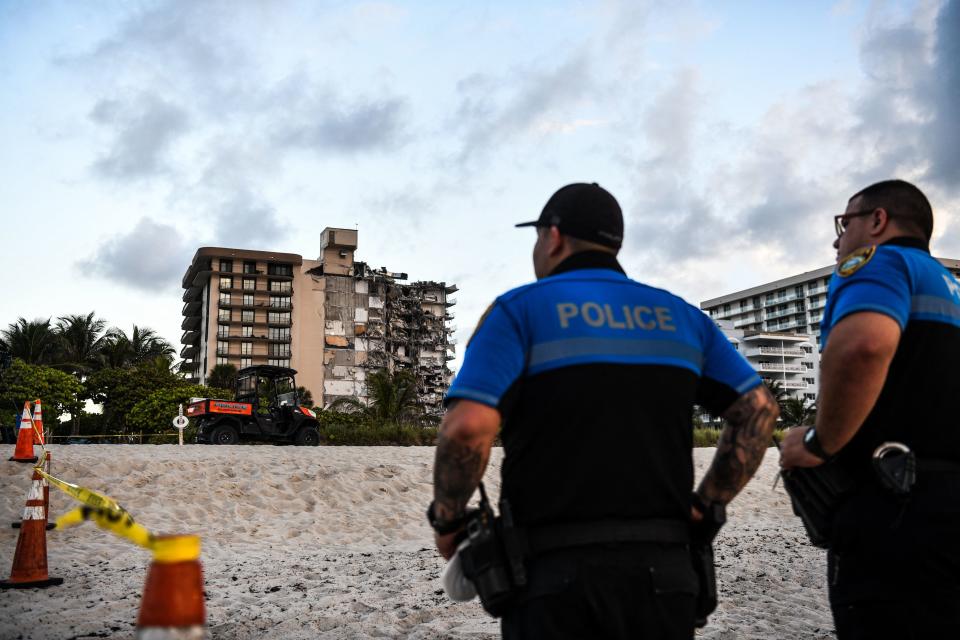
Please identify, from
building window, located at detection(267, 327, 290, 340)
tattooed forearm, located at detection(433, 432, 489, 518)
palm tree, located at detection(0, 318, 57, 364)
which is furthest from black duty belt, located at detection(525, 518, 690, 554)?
building window, located at detection(267, 327, 290, 340)

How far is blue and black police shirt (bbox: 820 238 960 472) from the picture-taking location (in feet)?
7.26

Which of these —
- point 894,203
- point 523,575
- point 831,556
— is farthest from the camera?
point 894,203

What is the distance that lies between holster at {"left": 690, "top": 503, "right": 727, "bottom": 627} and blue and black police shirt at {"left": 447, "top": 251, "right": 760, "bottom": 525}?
13 cm

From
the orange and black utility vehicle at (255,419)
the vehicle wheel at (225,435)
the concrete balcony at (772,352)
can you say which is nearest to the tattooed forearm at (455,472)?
the orange and black utility vehicle at (255,419)

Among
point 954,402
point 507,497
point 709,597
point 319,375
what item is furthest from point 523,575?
point 319,375

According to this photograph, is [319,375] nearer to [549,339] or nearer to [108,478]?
[108,478]

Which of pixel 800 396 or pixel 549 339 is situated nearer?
pixel 549 339

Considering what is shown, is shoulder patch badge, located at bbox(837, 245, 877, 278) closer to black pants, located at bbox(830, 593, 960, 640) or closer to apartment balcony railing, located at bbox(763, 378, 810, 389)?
black pants, located at bbox(830, 593, 960, 640)

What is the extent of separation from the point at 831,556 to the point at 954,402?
0.59m

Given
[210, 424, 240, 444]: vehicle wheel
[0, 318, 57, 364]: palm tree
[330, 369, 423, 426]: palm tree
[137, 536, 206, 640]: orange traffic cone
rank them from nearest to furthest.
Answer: [137, 536, 206, 640]: orange traffic cone → [210, 424, 240, 444]: vehicle wheel → [330, 369, 423, 426]: palm tree → [0, 318, 57, 364]: palm tree

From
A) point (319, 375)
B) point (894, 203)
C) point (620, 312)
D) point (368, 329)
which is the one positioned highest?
point (368, 329)

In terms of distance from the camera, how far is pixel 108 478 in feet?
35.1

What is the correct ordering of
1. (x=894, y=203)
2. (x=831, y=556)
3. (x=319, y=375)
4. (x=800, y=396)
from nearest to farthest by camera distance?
(x=831, y=556) < (x=894, y=203) < (x=319, y=375) < (x=800, y=396)

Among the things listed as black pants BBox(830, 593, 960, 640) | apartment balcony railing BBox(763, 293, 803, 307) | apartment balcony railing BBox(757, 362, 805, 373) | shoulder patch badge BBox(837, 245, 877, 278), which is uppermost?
apartment balcony railing BBox(763, 293, 803, 307)
